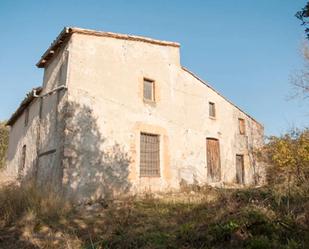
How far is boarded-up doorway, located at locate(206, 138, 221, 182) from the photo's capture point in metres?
14.8

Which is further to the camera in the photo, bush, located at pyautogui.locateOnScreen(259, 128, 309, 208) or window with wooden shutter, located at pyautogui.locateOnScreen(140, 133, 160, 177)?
window with wooden shutter, located at pyautogui.locateOnScreen(140, 133, 160, 177)

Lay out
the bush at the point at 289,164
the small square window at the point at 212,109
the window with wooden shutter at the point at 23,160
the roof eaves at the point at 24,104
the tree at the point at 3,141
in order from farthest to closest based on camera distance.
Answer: the tree at the point at 3,141
the small square window at the point at 212,109
the window with wooden shutter at the point at 23,160
the roof eaves at the point at 24,104
the bush at the point at 289,164

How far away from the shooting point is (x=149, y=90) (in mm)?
12789

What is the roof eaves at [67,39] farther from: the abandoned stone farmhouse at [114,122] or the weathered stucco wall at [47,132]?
the weathered stucco wall at [47,132]

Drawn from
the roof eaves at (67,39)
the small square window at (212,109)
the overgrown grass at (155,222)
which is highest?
the roof eaves at (67,39)

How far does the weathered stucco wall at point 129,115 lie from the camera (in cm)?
1006

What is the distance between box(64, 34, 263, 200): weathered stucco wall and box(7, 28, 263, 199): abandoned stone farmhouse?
4cm

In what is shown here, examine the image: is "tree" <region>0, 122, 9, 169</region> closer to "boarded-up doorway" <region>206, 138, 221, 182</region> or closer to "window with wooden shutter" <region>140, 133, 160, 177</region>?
"window with wooden shutter" <region>140, 133, 160, 177</region>

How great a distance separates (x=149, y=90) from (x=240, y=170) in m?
8.23

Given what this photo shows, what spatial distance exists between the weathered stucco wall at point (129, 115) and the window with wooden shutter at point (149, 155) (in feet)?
0.72

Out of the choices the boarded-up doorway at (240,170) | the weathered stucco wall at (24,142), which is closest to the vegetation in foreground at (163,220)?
the weathered stucco wall at (24,142)

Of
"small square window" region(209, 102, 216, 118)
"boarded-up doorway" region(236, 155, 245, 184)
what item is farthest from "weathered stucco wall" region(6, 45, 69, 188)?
"boarded-up doorway" region(236, 155, 245, 184)

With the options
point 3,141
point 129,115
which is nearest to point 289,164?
point 129,115

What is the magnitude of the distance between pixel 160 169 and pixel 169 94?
3.53 m
